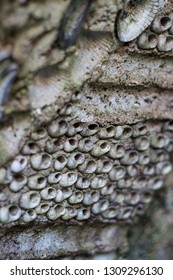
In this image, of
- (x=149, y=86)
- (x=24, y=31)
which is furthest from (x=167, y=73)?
(x=24, y=31)

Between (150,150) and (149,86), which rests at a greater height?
(149,86)

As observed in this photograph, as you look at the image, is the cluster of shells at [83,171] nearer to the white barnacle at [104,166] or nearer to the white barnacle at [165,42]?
the white barnacle at [104,166]

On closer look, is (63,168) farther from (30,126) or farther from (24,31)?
(24,31)

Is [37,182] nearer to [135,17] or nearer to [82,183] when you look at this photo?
[82,183]

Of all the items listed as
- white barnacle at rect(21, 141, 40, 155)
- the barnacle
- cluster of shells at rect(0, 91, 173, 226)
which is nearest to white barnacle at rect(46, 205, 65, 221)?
cluster of shells at rect(0, 91, 173, 226)

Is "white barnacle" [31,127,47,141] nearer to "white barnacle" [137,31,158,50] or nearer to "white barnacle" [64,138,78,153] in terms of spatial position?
"white barnacle" [64,138,78,153]

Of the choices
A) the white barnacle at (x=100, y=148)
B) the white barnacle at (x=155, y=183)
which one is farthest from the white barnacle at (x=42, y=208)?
the white barnacle at (x=155, y=183)

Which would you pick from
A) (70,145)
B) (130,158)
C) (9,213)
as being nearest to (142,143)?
(130,158)
